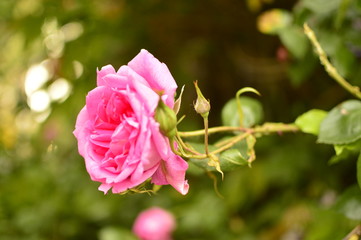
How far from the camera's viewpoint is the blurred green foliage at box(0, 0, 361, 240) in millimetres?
1130

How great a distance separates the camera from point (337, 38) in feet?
2.52

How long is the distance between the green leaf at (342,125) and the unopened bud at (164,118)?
0.77ft

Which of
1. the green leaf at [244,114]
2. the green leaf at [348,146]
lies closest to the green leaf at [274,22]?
the green leaf at [244,114]

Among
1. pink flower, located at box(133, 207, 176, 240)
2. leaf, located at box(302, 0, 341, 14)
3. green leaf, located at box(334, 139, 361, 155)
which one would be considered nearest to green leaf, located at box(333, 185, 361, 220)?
green leaf, located at box(334, 139, 361, 155)

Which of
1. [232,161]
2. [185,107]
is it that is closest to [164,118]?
[232,161]

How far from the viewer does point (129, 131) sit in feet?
1.39

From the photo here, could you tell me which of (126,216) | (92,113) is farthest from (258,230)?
(92,113)

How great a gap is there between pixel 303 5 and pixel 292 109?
20.4 inches

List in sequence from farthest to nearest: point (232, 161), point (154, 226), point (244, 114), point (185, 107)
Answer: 1. point (185, 107)
2. point (154, 226)
3. point (244, 114)
4. point (232, 161)

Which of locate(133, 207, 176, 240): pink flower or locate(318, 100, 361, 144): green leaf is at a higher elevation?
locate(133, 207, 176, 240): pink flower

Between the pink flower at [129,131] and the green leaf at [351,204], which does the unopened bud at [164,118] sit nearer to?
the pink flower at [129,131]

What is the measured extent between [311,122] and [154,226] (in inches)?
25.6

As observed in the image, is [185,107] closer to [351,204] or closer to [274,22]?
[274,22]

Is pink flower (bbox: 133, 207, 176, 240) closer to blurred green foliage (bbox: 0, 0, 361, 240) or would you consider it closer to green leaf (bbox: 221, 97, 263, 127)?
blurred green foliage (bbox: 0, 0, 361, 240)
